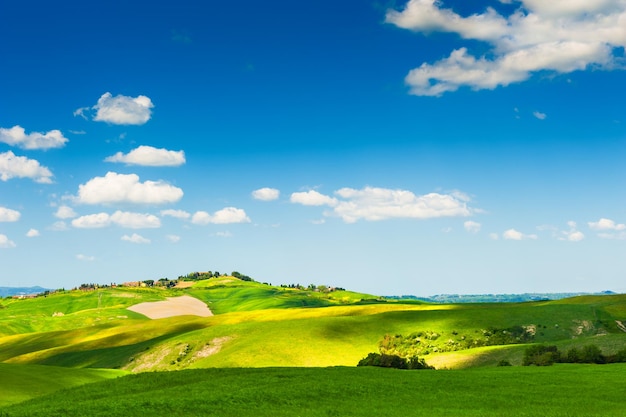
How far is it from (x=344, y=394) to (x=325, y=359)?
47.9 m

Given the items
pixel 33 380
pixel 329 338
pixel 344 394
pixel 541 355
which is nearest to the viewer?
pixel 344 394

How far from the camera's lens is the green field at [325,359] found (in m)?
34.6

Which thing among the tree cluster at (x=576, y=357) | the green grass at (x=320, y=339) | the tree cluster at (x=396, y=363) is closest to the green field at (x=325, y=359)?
the green grass at (x=320, y=339)

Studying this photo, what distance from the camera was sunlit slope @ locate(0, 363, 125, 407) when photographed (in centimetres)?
4703

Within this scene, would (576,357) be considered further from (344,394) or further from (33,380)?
(33,380)

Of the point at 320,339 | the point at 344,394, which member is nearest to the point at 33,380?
the point at 344,394

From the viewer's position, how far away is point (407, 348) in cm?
8644

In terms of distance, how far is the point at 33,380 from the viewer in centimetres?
5341

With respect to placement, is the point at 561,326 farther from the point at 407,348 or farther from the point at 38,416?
the point at 38,416

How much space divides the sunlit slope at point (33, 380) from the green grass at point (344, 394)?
10.4 m

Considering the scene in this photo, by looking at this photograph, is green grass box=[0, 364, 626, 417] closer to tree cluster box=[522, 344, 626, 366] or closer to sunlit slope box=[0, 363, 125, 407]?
tree cluster box=[522, 344, 626, 366]

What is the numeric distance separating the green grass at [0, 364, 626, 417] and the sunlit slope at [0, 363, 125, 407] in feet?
34.0

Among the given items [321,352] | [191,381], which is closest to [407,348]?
[321,352]

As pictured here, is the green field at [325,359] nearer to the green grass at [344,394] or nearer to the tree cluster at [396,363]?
the green grass at [344,394]
